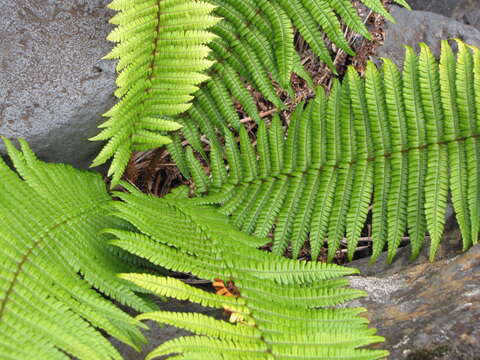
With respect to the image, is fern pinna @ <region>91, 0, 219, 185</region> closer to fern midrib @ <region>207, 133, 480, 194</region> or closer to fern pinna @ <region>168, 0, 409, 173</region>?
fern pinna @ <region>168, 0, 409, 173</region>

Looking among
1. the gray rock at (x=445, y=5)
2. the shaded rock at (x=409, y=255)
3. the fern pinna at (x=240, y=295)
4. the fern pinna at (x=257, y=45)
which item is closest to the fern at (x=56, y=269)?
the fern pinna at (x=240, y=295)

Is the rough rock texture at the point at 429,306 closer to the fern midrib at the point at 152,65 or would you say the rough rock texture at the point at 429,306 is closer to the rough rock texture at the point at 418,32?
the fern midrib at the point at 152,65

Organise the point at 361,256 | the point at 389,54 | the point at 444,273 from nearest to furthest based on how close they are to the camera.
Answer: the point at 444,273 → the point at 361,256 → the point at 389,54

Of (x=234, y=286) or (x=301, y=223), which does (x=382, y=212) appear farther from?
(x=234, y=286)

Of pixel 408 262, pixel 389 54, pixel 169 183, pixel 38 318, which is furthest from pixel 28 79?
pixel 389 54

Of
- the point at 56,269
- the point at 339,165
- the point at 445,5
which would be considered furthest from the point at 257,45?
the point at 445,5

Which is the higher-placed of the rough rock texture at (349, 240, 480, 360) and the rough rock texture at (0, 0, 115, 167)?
the rough rock texture at (0, 0, 115, 167)

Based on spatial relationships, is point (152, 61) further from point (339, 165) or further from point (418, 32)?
point (418, 32)

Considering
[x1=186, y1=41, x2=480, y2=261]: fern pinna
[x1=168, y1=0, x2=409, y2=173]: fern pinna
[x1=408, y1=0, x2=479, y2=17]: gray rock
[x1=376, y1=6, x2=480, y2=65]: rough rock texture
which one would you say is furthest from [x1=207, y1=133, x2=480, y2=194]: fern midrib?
[x1=408, y1=0, x2=479, y2=17]: gray rock
